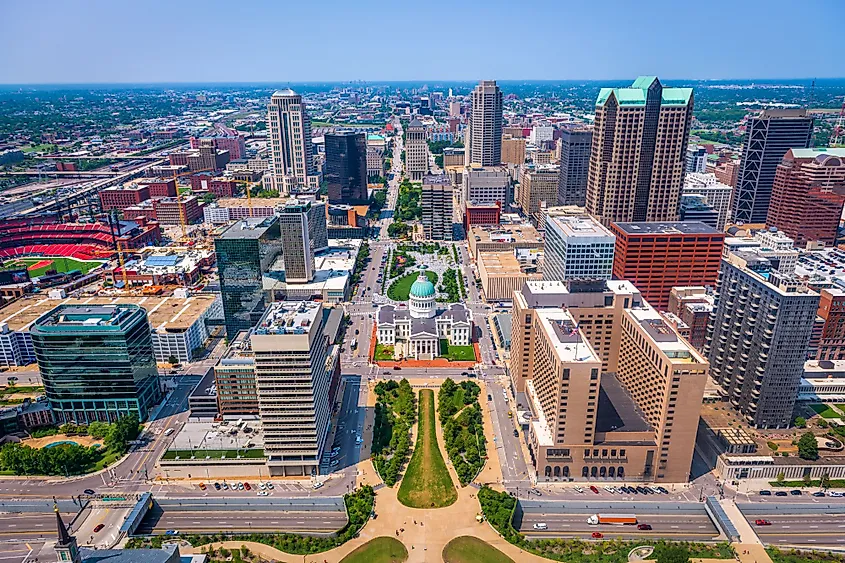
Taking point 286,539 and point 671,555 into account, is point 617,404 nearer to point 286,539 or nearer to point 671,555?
point 671,555

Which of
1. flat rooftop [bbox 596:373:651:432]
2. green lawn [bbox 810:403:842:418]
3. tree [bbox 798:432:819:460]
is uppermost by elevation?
flat rooftop [bbox 596:373:651:432]

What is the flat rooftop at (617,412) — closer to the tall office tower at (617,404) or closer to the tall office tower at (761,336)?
the tall office tower at (617,404)

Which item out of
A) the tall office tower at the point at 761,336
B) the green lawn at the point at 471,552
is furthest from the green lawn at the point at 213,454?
the tall office tower at the point at 761,336

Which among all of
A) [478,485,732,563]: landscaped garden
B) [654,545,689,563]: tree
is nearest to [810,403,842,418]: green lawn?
[478,485,732,563]: landscaped garden

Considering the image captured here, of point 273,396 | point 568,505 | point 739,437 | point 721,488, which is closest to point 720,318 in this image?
point 739,437

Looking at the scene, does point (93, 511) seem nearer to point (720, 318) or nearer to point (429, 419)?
point (429, 419)

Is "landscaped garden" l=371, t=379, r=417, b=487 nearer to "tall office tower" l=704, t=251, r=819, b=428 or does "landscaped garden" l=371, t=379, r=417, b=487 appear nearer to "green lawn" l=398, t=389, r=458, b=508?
"green lawn" l=398, t=389, r=458, b=508
